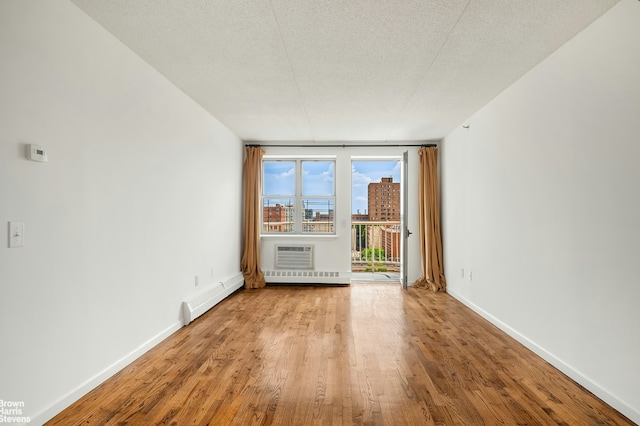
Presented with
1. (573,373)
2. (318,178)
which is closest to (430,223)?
(318,178)

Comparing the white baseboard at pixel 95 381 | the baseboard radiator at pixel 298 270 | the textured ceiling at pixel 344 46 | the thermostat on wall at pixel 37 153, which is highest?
the textured ceiling at pixel 344 46

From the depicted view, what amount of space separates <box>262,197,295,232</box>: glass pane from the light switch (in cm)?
417

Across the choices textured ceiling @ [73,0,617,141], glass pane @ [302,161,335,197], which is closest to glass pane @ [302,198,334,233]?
glass pane @ [302,161,335,197]

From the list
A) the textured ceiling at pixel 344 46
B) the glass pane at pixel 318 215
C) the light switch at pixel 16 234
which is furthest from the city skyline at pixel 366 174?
the light switch at pixel 16 234

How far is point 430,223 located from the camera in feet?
17.0

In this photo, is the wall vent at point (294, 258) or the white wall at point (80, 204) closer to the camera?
the white wall at point (80, 204)

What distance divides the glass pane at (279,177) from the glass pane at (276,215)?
163 mm

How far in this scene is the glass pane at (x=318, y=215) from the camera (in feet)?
18.7

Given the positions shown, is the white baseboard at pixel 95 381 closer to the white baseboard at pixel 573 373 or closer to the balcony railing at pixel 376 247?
the white baseboard at pixel 573 373

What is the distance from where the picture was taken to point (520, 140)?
9.70 feet

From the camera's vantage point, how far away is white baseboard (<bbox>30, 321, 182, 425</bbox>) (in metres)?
1.76

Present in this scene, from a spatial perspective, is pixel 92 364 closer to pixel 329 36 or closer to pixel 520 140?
pixel 329 36

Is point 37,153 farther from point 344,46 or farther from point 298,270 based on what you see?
point 298,270

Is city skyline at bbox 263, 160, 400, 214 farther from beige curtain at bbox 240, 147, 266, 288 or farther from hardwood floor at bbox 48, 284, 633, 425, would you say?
hardwood floor at bbox 48, 284, 633, 425
